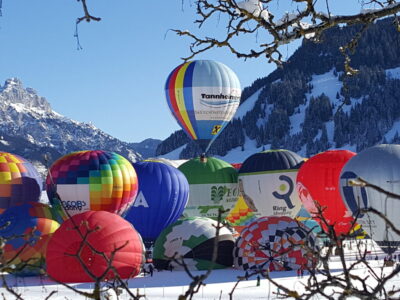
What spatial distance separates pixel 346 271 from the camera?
183 cm

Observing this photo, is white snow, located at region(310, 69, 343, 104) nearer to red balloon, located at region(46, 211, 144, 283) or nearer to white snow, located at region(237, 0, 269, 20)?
red balloon, located at region(46, 211, 144, 283)

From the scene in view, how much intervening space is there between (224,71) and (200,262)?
17.8m

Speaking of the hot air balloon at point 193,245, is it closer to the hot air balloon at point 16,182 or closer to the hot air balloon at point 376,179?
the hot air balloon at point 376,179

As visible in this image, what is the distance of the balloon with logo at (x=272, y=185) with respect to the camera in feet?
95.9

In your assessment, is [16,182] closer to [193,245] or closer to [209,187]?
[193,245]

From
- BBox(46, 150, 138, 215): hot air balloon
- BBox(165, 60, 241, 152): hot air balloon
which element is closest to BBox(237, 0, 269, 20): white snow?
BBox(46, 150, 138, 215): hot air balloon

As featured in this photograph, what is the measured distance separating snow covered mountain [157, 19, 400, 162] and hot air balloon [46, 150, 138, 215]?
87.0 meters

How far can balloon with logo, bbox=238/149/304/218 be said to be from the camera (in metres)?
29.2

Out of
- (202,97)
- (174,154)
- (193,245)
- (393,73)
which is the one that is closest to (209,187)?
→ (202,97)

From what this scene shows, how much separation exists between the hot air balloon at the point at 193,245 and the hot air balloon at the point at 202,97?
13970mm

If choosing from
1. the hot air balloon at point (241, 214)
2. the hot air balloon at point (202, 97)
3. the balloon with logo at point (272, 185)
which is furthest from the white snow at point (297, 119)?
the balloon with logo at point (272, 185)

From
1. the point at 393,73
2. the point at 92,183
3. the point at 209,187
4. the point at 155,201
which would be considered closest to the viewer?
the point at 92,183

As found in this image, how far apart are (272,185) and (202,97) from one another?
6871mm

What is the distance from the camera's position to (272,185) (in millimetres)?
29469
